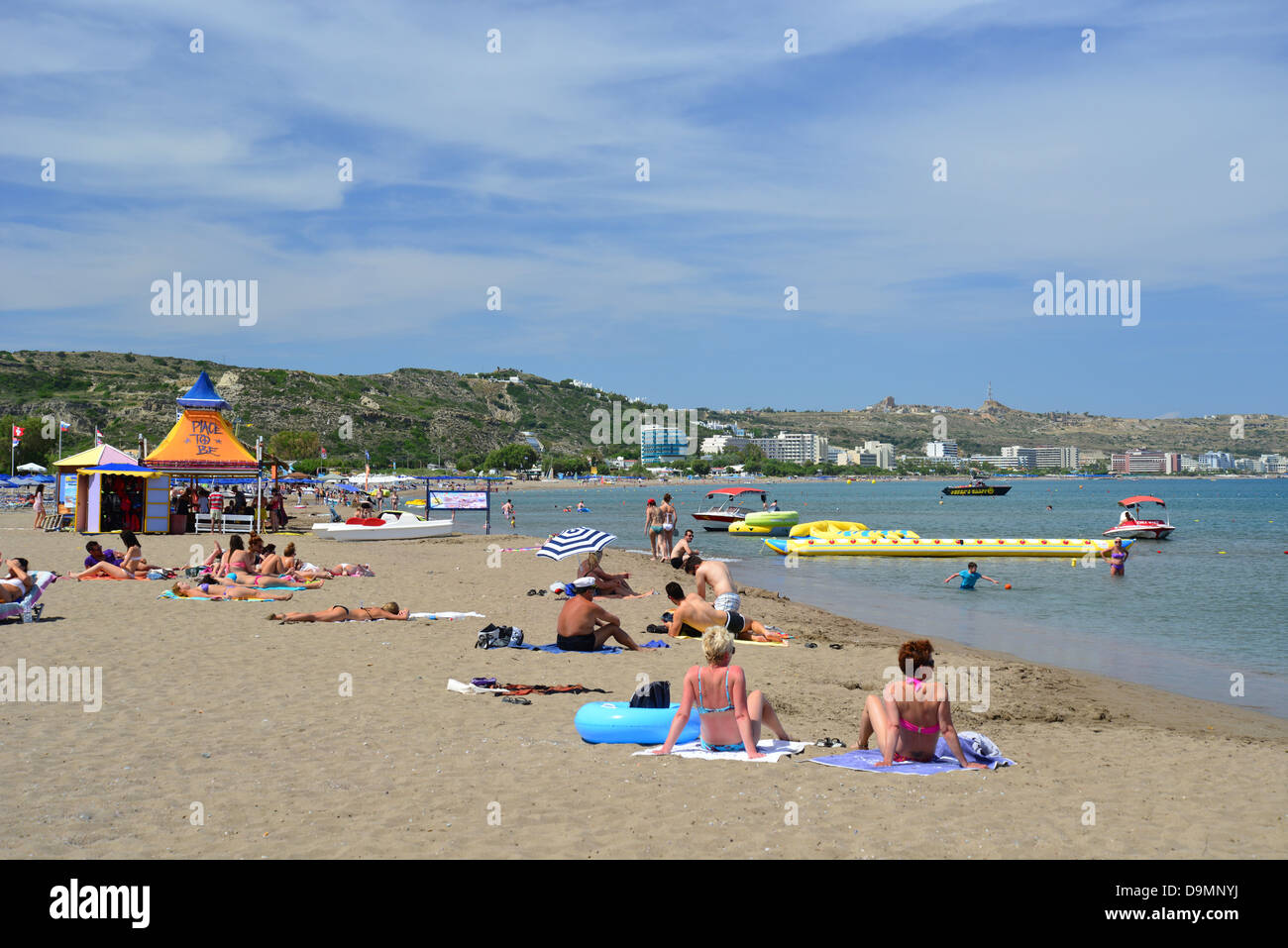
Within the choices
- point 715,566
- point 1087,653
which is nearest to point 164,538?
point 715,566

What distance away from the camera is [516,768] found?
243 inches

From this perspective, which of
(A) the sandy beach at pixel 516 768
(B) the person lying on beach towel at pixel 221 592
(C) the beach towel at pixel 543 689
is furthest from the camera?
(B) the person lying on beach towel at pixel 221 592

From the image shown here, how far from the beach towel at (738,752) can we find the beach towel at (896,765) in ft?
0.71

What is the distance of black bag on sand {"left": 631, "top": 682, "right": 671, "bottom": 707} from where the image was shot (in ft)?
23.5

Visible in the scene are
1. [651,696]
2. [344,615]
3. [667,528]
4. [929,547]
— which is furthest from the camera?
[929,547]

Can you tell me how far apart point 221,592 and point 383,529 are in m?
15.5

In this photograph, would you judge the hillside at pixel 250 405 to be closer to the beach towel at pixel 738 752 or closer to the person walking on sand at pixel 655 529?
the person walking on sand at pixel 655 529

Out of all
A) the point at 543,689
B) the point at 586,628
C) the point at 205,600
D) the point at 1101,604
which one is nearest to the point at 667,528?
the point at 1101,604

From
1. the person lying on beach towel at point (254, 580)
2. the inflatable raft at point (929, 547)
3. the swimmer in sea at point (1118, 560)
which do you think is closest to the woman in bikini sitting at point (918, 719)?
the person lying on beach towel at point (254, 580)

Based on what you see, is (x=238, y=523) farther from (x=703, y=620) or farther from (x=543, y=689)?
(x=543, y=689)

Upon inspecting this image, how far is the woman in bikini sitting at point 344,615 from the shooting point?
12.0 meters
